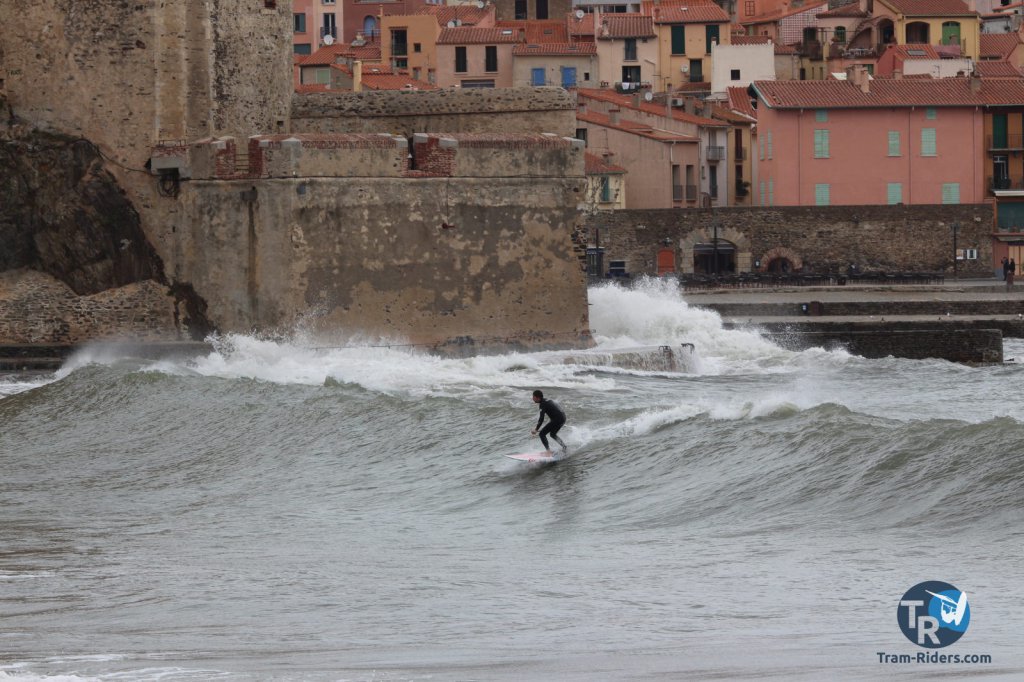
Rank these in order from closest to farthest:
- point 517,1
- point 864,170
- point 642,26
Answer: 1. point 864,170
2. point 642,26
3. point 517,1

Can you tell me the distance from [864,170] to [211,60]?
38.5m

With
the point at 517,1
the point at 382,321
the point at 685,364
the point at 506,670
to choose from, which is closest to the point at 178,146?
the point at 382,321

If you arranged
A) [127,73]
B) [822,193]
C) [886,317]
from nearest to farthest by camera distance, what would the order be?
[127,73], [886,317], [822,193]

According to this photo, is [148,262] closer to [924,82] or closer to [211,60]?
Result: [211,60]

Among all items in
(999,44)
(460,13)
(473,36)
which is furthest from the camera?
(460,13)

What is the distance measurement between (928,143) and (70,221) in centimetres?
4004

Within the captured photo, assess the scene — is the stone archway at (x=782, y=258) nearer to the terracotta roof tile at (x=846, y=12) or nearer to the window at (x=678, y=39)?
the window at (x=678, y=39)

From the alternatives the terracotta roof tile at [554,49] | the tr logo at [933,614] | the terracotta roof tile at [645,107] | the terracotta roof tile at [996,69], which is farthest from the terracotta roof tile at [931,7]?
the tr logo at [933,614]

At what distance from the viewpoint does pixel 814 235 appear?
185 feet

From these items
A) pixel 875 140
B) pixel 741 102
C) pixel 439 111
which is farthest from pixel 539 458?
pixel 741 102

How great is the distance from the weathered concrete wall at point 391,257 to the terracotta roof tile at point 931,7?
169 ft

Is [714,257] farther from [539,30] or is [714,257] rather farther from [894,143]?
[539,30]

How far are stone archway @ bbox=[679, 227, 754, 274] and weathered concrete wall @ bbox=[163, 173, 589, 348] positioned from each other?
32223mm

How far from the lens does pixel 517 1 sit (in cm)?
8306
